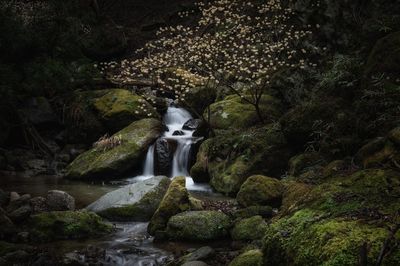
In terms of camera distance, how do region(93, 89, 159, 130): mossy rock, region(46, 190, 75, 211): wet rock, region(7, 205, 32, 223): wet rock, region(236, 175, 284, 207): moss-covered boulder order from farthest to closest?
region(93, 89, 159, 130): mossy rock, region(46, 190, 75, 211): wet rock, region(236, 175, 284, 207): moss-covered boulder, region(7, 205, 32, 223): wet rock

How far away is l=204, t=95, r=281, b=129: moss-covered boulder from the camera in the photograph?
14.8 m

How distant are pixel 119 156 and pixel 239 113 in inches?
180

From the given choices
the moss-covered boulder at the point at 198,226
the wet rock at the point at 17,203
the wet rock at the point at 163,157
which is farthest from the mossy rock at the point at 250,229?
the wet rock at the point at 163,157

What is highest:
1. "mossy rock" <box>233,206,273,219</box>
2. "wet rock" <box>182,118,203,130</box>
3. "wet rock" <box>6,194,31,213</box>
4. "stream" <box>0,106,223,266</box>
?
"wet rock" <box>182,118,203,130</box>

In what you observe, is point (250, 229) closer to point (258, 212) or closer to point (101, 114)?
point (258, 212)

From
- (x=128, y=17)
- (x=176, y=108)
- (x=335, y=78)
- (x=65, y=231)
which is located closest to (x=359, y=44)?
(x=335, y=78)

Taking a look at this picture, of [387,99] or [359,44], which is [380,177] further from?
[359,44]

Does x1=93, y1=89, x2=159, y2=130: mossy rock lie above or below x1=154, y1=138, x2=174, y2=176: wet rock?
above

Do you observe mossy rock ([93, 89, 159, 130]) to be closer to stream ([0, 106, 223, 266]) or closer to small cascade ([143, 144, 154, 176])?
stream ([0, 106, 223, 266])

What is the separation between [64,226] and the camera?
8.21 meters

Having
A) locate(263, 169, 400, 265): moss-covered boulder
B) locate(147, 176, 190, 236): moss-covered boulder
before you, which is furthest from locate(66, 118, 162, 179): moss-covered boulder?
locate(263, 169, 400, 265): moss-covered boulder

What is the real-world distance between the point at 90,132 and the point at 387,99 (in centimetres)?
1223

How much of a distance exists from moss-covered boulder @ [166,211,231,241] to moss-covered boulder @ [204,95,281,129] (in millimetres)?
6866

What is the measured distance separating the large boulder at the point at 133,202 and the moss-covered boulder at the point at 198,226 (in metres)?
1.40
